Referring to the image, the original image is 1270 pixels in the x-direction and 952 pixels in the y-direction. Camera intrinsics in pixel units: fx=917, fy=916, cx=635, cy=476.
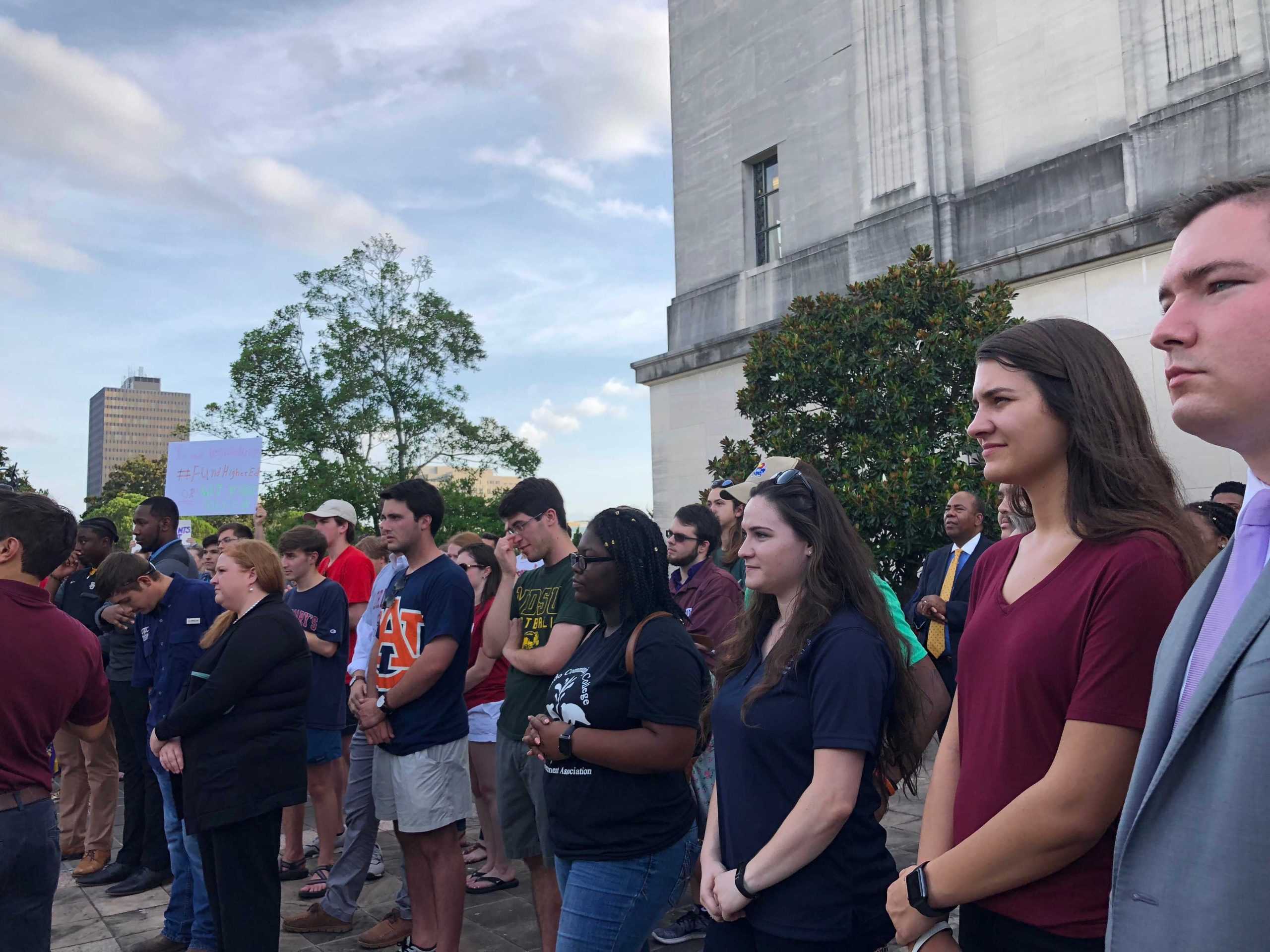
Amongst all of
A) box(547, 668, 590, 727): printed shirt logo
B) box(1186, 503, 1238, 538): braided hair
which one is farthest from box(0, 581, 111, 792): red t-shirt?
box(1186, 503, 1238, 538): braided hair

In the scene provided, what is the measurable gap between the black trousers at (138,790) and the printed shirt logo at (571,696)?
401 cm

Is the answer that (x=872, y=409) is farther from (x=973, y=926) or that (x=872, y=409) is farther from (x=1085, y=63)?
(x=973, y=926)

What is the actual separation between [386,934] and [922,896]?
3831 millimetres

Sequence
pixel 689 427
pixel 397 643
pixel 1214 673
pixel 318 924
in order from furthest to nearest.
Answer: pixel 689 427 < pixel 318 924 < pixel 397 643 < pixel 1214 673

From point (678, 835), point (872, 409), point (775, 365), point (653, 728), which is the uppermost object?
point (775, 365)

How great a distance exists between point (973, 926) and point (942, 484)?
7611 mm

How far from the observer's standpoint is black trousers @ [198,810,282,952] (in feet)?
13.2

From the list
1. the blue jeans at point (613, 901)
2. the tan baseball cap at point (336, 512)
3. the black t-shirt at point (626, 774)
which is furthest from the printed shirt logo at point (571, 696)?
the tan baseball cap at point (336, 512)

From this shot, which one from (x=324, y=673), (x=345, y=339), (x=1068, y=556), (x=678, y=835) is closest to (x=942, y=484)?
(x=324, y=673)

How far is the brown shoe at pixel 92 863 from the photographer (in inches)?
248

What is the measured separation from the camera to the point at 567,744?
3023mm

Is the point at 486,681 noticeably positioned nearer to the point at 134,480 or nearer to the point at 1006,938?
the point at 1006,938

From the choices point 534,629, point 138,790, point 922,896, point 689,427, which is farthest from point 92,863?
point 689,427

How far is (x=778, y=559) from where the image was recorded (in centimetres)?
273
